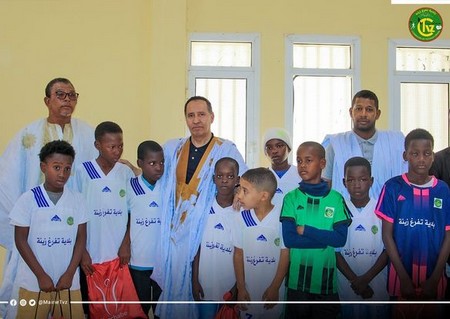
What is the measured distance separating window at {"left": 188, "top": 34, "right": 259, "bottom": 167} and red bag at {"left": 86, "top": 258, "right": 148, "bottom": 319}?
0.94 meters

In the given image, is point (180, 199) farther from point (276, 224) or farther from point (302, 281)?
point (302, 281)

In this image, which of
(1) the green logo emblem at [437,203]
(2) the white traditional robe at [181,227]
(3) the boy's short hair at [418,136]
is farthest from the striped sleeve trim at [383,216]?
(2) the white traditional robe at [181,227]

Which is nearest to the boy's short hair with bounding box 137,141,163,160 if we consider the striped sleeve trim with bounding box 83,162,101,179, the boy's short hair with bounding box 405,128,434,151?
the striped sleeve trim with bounding box 83,162,101,179

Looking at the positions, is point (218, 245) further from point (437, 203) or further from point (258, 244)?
point (437, 203)

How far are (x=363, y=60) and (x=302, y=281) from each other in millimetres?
1488

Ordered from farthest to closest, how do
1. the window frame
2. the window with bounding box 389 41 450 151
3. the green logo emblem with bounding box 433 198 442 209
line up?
1. the window frame
2. the window with bounding box 389 41 450 151
3. the green logo emblem with bounding box 433 198 442 209

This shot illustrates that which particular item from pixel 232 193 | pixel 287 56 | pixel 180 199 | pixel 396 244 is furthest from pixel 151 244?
pixel 287 56

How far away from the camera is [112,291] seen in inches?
136

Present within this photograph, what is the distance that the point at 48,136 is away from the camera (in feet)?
11.3

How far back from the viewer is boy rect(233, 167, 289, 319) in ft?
10.9

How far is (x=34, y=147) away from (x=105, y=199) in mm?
462

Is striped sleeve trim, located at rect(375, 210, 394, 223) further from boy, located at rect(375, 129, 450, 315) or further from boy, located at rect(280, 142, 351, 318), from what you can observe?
boy, located at rect(280, 142, 351, 318)

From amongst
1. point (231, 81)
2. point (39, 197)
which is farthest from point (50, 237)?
point (231, 81)

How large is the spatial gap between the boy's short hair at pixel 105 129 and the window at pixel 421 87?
1.56 m
